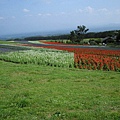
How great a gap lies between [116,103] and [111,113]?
1016 millimetres

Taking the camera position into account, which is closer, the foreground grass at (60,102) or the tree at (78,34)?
the foreground grass at (60,102)

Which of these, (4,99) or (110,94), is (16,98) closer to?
(4,99)

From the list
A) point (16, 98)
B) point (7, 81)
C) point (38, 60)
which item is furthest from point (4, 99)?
point (38, 60)

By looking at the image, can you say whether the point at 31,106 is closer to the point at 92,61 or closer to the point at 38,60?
the point at 92,61

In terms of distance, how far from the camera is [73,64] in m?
18.4

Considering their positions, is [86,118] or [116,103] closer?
[86,118]

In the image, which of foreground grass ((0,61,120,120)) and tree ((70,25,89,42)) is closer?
foreground grass ((0,61,120,120))

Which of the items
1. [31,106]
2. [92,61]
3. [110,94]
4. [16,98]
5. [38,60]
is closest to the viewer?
[31,106]

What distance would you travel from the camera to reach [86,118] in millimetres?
5668

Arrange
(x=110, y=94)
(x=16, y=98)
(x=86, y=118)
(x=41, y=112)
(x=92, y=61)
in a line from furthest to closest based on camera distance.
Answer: (x=92, y=61) → (x=110, y=94) → (x=16, y=98) → (x=41, y=112) → (x=86, y=118)

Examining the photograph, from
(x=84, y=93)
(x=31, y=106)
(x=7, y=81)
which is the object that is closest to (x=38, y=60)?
(x=7, y=81)

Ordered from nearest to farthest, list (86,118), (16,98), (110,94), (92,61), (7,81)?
(86,118), (16,98), (110,94), (7,81), (92,61)

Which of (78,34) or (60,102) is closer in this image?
(60,102)

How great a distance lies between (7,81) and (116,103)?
544cm
